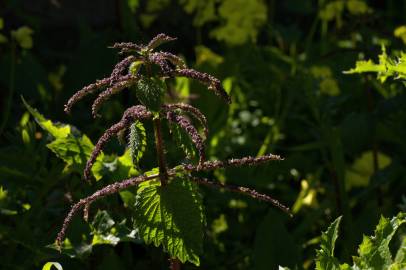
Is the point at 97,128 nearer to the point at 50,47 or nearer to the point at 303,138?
the point at 303,138

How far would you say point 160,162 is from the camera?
122 centimetres

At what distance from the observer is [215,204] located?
1988 millimetres

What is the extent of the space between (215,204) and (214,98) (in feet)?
1.57

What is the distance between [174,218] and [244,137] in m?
1.24

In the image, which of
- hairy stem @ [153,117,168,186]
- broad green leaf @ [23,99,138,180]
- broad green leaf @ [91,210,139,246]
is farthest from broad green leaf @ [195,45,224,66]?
hairy stem @ [153,117,168,186]

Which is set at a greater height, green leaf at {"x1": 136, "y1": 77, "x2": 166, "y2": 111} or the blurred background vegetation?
the blurred background vegetation

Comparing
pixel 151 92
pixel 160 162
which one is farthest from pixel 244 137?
pixel 151 92

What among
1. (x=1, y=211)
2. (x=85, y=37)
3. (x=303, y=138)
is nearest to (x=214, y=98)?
(x=303, y=138)

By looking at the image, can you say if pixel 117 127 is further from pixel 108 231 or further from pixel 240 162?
pixel 108 231

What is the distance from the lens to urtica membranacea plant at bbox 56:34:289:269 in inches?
44.1

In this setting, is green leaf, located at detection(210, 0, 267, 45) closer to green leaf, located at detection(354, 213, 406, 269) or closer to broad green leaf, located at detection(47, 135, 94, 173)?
broad green leaf, located at detection(47, 135, 94, 173)

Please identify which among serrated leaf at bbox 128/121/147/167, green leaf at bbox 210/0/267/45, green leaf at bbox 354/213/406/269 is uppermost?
green leaf at bbox 210/0/267/45

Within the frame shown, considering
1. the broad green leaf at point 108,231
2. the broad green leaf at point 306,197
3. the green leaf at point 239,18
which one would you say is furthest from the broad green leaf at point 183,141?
the green leaf at point 239,18

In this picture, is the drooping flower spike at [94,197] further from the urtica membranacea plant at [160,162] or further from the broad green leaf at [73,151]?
the broad green leaf at [73,151]
